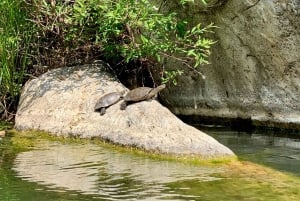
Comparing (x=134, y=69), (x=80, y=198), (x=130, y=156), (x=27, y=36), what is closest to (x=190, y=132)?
(x=130, y=156)

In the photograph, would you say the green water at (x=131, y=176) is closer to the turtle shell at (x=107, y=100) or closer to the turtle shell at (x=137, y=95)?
the turtle shell at (x=107, y=100)

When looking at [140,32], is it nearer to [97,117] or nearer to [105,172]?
[97,117]

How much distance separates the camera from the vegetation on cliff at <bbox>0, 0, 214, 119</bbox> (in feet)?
25.2

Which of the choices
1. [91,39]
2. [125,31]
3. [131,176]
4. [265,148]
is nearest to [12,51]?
[91,39]

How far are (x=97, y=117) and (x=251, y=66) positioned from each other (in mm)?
2239

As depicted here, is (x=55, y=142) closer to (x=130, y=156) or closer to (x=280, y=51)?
(x=130, y=156)

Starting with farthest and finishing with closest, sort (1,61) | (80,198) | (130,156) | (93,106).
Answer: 1. (1,61)
2. (93,106)
3. (130,156)
4. (80,198)

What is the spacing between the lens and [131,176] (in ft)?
17.6

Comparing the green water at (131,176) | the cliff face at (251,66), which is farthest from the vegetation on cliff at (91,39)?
the green water at (131,176)

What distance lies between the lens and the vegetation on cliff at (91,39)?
7.69m

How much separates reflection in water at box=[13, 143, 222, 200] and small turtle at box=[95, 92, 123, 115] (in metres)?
0.74

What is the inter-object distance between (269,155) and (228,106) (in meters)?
1.70

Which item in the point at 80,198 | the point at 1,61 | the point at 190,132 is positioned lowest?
the point at 80,198

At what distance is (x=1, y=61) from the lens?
316 inches
